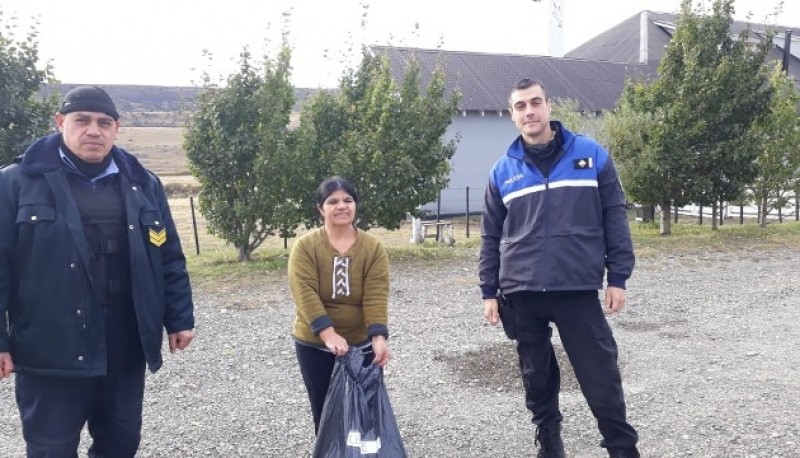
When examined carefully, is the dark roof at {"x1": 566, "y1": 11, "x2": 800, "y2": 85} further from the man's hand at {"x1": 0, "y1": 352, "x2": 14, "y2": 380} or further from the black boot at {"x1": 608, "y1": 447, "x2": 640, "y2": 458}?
the man's hand at {"x1": 0, "y1": 352, "x2": 14, "y2": 380}

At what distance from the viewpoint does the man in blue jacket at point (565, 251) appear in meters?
3.81

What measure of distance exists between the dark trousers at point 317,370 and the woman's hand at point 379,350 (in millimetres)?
66

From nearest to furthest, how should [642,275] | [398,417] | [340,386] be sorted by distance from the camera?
[340,386]
[398,417]
[642,275]

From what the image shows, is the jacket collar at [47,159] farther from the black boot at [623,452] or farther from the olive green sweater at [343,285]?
the black boot at [623,452]

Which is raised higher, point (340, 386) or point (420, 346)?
point (340, 386)

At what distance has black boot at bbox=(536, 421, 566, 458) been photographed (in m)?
4.15

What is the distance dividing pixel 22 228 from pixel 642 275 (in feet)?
29.8

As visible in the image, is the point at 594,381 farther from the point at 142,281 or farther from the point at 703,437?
the point at 142,281

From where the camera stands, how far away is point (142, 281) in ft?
10.8

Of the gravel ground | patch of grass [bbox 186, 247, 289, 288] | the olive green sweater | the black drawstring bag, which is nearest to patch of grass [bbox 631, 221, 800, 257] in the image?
the gravel ground

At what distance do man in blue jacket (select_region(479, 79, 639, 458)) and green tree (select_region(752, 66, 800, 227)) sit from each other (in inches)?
456

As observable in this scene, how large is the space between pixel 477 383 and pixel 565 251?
2.17 meters

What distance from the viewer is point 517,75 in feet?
86.5

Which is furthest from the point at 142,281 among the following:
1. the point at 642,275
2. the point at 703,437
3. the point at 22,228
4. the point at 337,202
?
the point at 642,275
